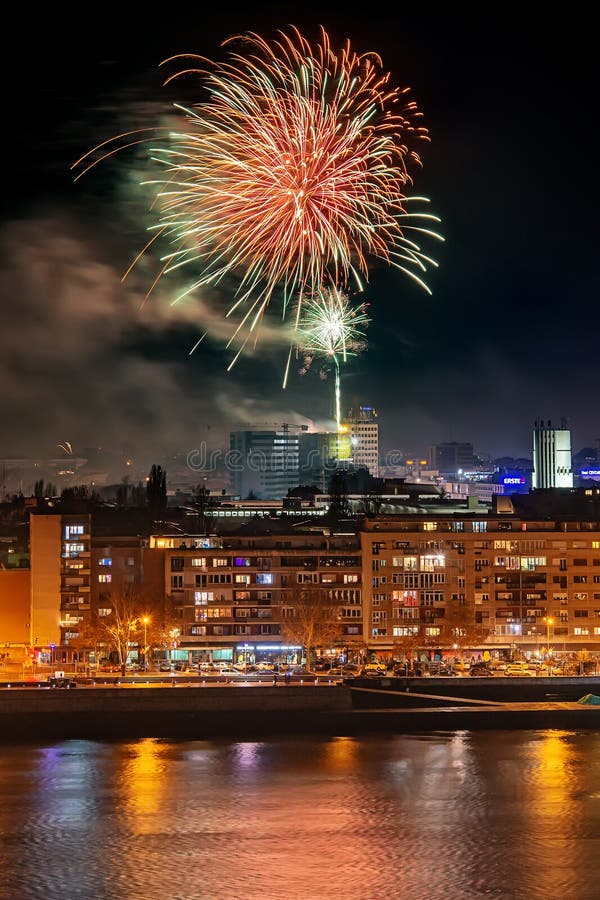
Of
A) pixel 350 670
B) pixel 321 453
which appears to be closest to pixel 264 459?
pixel 321 453

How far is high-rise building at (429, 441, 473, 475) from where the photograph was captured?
129875 mm

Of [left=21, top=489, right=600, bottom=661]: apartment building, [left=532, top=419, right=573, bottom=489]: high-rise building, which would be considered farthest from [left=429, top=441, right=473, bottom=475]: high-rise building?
[left=21, top=489, right=600, bottom=661]: apartment building

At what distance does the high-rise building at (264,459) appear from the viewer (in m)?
99.8

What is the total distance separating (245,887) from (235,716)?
35.4 ft

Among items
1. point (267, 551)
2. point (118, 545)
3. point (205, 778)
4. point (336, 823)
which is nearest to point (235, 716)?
point (205, 778)

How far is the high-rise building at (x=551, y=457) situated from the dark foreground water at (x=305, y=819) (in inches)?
2402

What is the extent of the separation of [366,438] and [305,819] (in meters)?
95.2

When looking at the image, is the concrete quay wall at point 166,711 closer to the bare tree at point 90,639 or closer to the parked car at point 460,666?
the parked car at point 460,666

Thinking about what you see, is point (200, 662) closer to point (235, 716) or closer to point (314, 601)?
point (314, 601)

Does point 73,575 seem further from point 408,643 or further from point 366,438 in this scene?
point 366,438

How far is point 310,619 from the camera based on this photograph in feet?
105

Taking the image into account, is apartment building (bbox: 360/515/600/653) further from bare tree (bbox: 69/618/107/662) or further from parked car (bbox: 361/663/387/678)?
bare tree (bbox: 69/618/107/662)

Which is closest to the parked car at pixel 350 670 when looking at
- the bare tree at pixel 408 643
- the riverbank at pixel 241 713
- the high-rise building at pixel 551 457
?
the bare tree at pixel 408 643

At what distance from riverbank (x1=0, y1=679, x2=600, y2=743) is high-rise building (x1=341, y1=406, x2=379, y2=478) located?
83.1 meters
